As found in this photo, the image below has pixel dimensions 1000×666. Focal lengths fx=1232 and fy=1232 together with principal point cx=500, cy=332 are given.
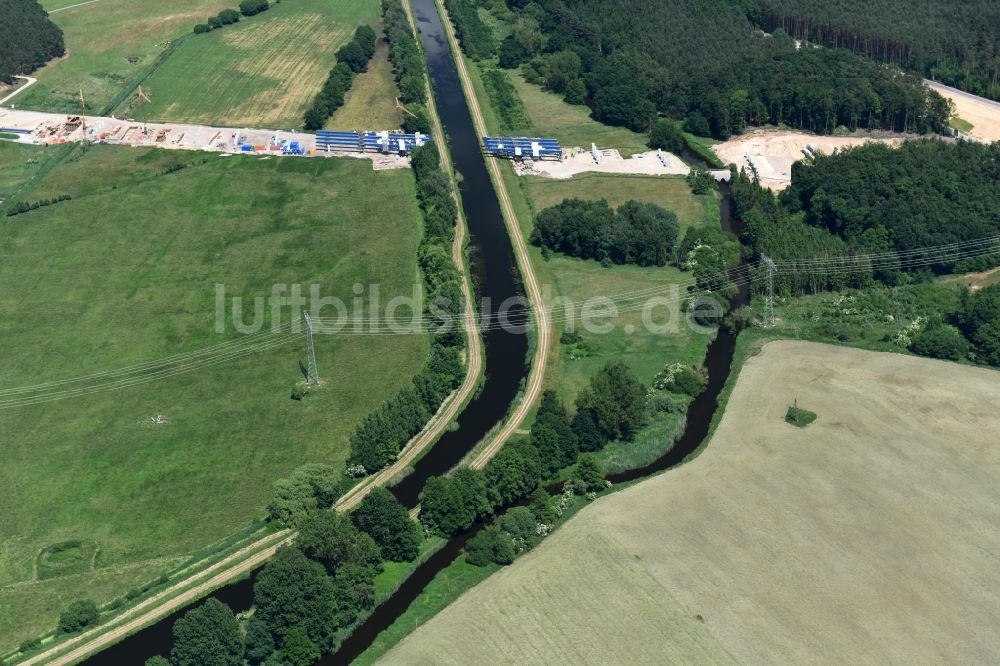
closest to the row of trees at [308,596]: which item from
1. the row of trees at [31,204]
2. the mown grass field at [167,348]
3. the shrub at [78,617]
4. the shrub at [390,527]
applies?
the shrub at [390,527]

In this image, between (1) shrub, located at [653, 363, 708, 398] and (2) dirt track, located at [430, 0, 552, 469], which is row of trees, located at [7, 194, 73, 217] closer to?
(2) dirt track, located at [430, 0, 552, 469]

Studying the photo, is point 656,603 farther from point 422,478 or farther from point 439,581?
point 422,478

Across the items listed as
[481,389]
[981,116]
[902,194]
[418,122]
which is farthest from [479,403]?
[981,116]

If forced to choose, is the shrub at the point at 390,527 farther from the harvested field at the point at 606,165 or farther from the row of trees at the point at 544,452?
the harvested field at the point at 606,165

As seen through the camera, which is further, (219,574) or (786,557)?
(219,574)

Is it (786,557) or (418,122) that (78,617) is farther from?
(418,122)

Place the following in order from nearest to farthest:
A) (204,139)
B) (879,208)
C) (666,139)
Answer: (879,208) → (666,139) → (204,139)

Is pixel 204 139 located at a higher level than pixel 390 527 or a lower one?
lower
